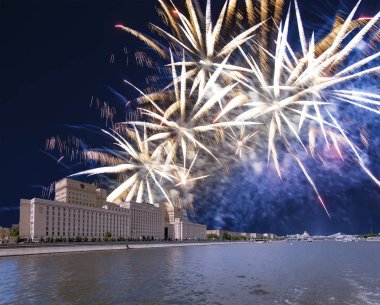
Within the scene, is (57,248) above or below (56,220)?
below

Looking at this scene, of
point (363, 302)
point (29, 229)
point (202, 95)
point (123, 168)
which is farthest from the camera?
point (29, 229)

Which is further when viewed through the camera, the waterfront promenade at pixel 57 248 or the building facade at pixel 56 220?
the building facade at pixel 56 220

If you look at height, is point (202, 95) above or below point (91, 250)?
above

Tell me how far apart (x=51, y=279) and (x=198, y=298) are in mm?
20397

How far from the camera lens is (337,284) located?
44.9m

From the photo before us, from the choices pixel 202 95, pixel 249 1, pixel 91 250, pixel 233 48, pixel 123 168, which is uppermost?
pixel 249 1

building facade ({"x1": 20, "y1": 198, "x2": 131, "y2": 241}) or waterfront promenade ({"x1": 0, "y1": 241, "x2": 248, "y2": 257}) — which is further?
building facade ({"x1": 20, "y1": 198, "x2": 131, "y2": 241})

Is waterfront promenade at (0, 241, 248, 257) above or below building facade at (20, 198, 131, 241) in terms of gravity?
below

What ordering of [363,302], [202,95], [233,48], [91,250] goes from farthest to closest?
1. [91,250]
2. [202,95]
3. [233,48]
4. [363,302]

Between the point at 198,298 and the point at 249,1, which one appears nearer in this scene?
the point at 198,298

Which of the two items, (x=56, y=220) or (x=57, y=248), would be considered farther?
(x=56, y=220)

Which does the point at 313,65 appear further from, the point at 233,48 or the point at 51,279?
the point at 51,279

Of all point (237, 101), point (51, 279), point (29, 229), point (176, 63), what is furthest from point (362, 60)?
point (29, 229)

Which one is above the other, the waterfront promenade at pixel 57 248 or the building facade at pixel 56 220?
the building facade at pixel 56 220
